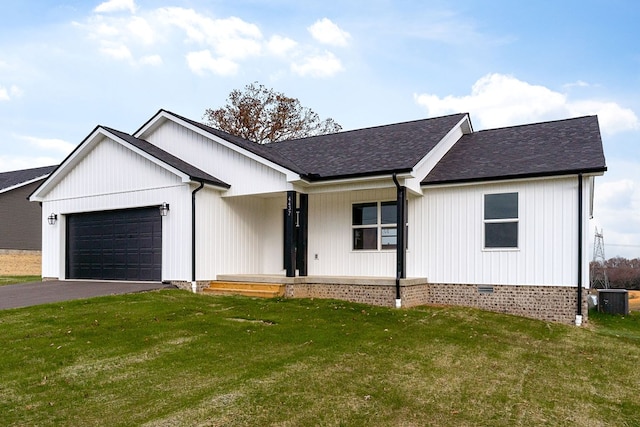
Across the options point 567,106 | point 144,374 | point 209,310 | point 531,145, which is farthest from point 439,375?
point 567,106

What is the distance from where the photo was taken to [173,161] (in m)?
13.9

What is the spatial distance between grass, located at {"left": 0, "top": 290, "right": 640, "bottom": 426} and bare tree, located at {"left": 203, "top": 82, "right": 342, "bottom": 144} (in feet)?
78.2

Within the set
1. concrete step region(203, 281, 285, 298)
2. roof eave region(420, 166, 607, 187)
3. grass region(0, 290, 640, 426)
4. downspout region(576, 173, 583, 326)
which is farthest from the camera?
concrete step region(203, 281, 285, 298)

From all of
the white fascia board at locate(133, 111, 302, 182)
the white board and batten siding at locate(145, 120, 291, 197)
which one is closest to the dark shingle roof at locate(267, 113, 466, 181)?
the white fascia board at locate(133, 111, 302, 182)

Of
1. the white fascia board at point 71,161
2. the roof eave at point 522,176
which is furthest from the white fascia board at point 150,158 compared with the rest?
the roof eave at point 522,176

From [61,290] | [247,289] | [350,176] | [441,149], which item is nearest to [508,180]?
[441,149]

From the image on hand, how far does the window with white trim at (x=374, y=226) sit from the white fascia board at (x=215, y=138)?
6.95ft

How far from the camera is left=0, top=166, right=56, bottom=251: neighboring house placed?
88.1ft

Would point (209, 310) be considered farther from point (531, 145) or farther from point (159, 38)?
point (159, 38)

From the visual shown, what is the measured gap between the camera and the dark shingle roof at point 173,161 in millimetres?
13197

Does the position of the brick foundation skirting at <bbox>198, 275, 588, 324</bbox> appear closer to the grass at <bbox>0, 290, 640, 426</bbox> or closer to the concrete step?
the concrete step

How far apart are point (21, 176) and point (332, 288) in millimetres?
24887

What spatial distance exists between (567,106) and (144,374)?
21.3 meters

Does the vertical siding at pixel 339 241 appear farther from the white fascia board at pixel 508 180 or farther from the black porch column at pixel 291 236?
the black porch column at pixel 291 236
